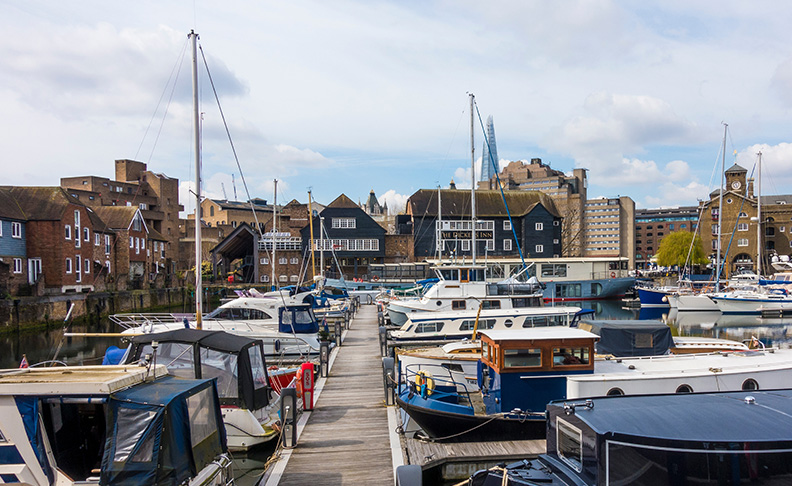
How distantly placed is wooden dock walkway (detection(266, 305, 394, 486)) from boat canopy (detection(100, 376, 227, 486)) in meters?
2.21

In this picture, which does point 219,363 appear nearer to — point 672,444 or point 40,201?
point 672,444

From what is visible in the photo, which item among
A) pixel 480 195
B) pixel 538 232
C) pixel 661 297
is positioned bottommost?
pixel 661 297

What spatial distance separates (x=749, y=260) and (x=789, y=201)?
30.7m

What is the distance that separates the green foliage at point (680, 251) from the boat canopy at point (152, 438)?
80.3 metres

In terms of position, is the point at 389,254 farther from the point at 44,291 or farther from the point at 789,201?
the point at 789,201

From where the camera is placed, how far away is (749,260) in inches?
3024

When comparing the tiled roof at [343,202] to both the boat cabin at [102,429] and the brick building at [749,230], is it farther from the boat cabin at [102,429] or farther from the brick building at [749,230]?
the boat cabin at [102,429]

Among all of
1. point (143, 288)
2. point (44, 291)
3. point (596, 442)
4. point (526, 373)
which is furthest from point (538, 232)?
point (596, 442)

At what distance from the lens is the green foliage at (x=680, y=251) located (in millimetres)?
76188

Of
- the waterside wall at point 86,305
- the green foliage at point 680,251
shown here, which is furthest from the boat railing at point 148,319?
the green foliage at point 680,251

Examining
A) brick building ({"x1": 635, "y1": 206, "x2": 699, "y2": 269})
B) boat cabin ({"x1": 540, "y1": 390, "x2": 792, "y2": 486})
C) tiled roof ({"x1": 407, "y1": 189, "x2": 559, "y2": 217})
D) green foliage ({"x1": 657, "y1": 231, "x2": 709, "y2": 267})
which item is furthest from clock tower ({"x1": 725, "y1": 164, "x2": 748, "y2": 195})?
boat cabin ({"x1": 540, "y1": 390, "x2": 792, "y2": 486})

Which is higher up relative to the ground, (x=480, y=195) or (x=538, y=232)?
(x=480, y=195)

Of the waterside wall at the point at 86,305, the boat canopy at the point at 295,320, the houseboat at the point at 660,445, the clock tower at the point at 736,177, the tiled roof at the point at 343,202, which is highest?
the clock tower at the point at 736,177

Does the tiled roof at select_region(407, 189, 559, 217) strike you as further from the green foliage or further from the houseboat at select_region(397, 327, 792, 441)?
the houseboat at select_region(397, 327, 792, 441)
